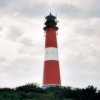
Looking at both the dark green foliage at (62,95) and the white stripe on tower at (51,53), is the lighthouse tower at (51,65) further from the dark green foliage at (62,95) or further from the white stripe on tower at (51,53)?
the dark green foliage at (62,95)

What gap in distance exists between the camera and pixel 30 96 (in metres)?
30.4

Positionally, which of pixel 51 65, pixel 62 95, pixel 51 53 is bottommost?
pixel 62 95

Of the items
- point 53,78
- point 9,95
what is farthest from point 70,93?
point 53,78

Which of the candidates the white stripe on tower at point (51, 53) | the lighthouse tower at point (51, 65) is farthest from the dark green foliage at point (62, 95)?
the white stripe on tower at point (51, 53)

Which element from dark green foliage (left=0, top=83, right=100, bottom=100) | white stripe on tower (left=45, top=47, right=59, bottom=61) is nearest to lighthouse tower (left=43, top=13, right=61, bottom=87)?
white stripe on tower (left=45, top=47, right=59, bottom=61)

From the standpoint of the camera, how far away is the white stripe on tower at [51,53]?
39.5 meters

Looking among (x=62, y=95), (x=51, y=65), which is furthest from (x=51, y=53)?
(x=62, y=95)

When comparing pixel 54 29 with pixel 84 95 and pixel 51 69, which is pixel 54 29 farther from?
pixel 84 95

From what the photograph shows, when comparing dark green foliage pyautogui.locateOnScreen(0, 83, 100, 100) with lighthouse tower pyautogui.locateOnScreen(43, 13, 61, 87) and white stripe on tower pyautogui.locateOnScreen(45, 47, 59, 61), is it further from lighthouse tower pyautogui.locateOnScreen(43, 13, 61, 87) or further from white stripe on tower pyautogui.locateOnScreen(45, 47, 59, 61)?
white stripe on tower pyautogui.locateOnScreen(45, 47, 59, 61)

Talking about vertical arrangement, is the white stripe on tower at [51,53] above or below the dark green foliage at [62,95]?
above

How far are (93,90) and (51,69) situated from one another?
370 inches

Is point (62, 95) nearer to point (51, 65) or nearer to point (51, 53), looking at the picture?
point (51, 65)

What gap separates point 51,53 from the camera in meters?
39.8

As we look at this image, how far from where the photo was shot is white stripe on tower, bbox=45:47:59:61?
130ft
